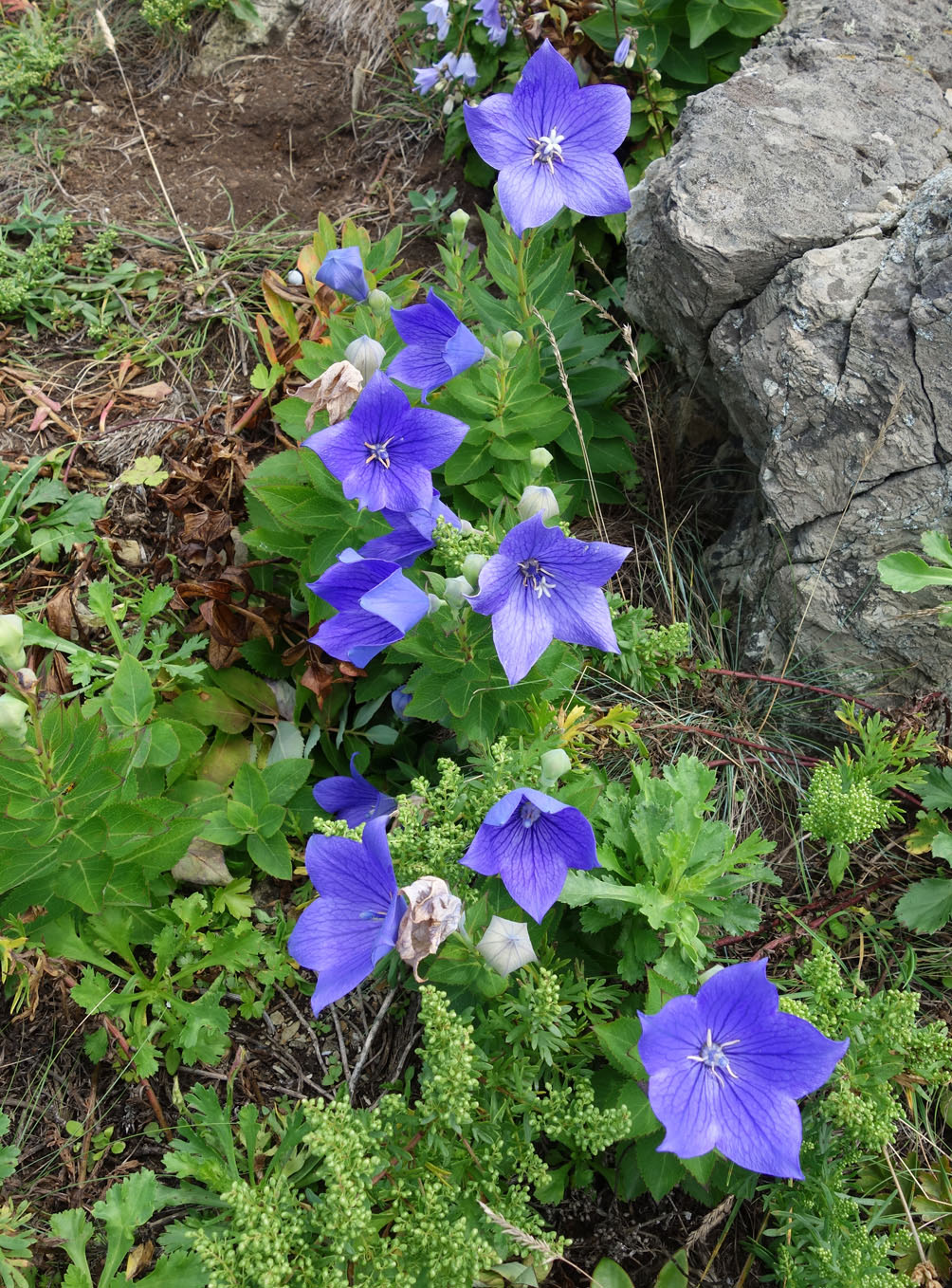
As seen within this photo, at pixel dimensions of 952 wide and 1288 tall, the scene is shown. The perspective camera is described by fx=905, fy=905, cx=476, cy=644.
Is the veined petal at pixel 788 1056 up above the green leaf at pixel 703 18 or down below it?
below

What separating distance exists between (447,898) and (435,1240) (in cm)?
59

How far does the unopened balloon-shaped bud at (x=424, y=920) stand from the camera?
1537 millimetres

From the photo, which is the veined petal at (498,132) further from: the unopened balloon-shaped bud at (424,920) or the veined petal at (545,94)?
the unopened balloon-shaped bud at (424,920)

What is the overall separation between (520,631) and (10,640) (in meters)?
0.94

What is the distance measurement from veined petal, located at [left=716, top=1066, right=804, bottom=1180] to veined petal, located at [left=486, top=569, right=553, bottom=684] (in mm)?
785

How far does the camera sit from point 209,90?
4.48 meters

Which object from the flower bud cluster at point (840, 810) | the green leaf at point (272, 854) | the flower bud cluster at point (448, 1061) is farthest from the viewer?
the green leaf at point (272, 854)

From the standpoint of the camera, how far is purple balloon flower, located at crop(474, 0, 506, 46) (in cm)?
353

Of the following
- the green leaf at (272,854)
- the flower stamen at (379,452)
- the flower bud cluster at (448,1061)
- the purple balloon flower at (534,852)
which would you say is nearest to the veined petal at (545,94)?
the flower stamen at (379,452)

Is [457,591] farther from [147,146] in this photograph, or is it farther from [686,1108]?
[147,146]

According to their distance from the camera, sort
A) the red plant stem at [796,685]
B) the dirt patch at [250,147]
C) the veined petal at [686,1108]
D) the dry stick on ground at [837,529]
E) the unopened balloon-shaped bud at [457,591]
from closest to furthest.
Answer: the veined petal at [686,1108] < the unopened balloon-shaped bud at [457,591] < the dry stick on ground at [837,529] < the red plant stem at [796,685] < the dirt patch at [250,147]

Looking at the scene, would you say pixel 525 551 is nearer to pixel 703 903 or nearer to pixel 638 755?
pixel 703 903

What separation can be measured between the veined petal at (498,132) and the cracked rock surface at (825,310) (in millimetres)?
732

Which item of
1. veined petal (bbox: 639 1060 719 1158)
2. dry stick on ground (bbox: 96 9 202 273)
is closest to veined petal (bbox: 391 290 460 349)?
veined petal (bbox: 639 1060 719 1158)
